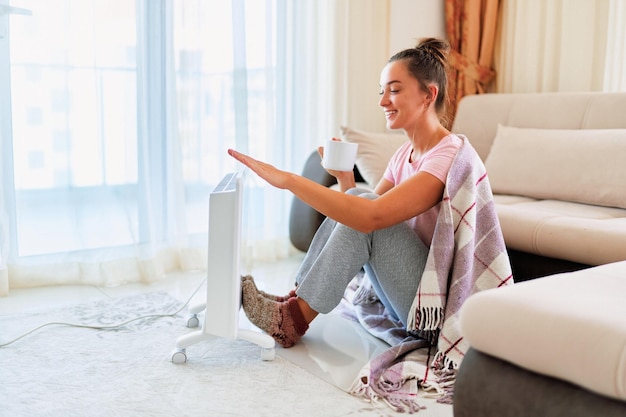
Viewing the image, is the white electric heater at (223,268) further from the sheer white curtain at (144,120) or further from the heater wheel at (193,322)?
the sheer white curtain at (144,120)

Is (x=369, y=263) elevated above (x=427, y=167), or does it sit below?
below

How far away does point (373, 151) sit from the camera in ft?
10.6

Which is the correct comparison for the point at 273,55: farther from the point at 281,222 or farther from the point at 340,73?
the point at 281,222

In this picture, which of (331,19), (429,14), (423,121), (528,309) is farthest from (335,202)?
(429,14)

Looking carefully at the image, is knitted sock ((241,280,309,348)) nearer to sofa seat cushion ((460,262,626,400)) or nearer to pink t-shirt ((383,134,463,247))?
pink t-shirt ((383,134,463,247))

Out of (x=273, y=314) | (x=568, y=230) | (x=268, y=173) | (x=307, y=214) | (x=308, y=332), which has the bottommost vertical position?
(x=308, y=332)

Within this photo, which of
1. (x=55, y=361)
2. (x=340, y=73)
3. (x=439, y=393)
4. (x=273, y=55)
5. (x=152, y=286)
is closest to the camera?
(x=439, y=393)

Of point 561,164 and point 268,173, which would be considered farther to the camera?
point 561,164

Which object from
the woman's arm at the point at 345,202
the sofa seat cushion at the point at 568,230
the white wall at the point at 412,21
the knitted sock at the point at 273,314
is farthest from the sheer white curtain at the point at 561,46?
the knitted sock at the point at 273,314

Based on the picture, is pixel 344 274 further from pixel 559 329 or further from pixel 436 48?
pixel 559 329

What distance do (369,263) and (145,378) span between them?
2.34ft

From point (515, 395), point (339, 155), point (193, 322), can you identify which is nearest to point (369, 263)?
point (339, 155)

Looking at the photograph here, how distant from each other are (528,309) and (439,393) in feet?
2.26

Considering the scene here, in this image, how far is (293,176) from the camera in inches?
77.4
